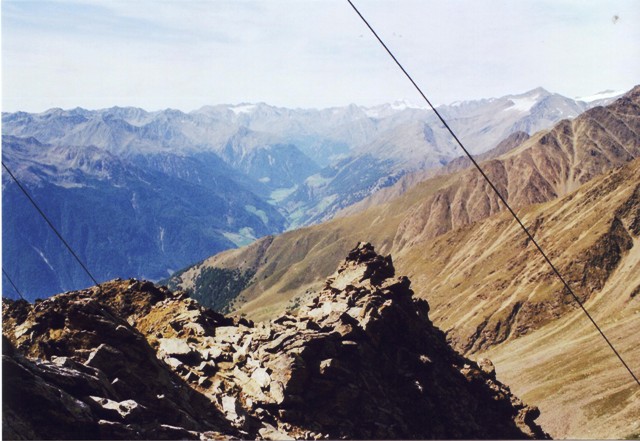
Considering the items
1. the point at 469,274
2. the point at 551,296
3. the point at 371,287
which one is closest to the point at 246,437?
the point at 371,287

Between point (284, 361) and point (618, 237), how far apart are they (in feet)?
487

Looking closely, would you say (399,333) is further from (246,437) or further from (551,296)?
(551,296)

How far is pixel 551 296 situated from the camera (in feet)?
472

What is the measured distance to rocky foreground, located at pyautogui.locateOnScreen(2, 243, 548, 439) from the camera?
22.0 m

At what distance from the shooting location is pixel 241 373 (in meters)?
36.2

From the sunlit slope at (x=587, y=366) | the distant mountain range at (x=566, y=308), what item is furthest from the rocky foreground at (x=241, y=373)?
the distant mountain range at (x=566, y=308)

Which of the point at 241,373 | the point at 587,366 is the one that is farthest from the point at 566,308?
the point at 241,373

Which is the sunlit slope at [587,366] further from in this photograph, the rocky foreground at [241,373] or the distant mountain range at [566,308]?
the rocky foreground at [241,373]

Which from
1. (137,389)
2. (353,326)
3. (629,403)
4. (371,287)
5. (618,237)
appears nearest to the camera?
(137,389)

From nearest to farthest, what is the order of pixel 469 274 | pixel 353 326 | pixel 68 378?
1. pixel 68 378
2. pixel 353 326
3. pixel 469 274

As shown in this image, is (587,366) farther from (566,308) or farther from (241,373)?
(241,373)

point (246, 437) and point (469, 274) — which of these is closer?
point (246, 437)

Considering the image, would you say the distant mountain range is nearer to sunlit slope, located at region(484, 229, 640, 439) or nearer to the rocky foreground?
sunlit slope, located at region(484, 229, 640, 439)

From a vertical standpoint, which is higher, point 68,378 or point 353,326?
point 68,378
